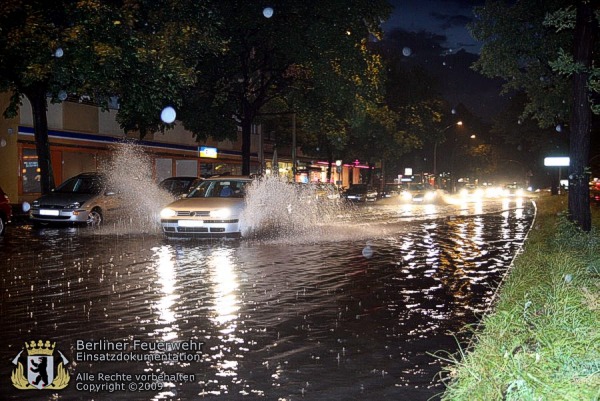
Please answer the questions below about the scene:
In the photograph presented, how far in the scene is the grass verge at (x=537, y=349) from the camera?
4.32 m

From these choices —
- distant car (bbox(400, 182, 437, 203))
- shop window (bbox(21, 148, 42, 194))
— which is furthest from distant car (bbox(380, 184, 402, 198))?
shop window (bbox(21, 148, 42, 194))

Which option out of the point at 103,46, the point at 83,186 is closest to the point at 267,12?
the point at 83,186

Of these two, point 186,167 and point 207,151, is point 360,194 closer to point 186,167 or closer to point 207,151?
point 207,151

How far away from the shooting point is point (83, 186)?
23.4 m

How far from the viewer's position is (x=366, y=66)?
92.5 ft

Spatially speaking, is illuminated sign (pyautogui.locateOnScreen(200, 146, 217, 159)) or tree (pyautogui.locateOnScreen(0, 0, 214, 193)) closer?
tree (pyautogui.locateOnScreen(0, 0, 214, 193))

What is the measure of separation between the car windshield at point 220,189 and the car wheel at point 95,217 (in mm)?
4863

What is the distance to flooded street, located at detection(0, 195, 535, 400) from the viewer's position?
18.7 ft

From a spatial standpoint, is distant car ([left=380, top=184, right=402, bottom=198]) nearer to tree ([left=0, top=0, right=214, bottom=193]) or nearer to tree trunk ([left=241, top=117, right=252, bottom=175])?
tree trunk ([left=241, top=117, right=252, bottom=175])

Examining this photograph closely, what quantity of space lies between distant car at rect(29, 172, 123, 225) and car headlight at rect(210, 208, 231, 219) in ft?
22.4

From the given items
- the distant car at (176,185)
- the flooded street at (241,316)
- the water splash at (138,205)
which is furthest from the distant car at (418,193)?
the flooded street at (241,316)

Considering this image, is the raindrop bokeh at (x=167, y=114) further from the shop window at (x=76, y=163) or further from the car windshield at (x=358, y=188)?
the car windshield at (x=358, y=188)

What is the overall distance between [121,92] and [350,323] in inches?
617

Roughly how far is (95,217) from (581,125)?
1487 cm
